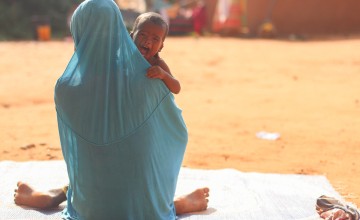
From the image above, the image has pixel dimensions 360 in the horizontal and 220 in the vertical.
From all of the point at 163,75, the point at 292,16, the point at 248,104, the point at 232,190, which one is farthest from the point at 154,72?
the point at 292,16

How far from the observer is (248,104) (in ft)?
26.3

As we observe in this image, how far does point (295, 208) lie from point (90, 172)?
55.1 inches

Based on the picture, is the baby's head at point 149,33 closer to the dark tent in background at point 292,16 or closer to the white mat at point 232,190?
the white mat at point 232,190

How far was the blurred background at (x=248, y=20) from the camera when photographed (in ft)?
51.8

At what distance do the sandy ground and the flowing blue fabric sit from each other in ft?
5.59

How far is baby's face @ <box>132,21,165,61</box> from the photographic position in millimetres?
2975

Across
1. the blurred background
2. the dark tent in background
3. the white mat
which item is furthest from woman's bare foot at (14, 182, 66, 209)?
the dark tent in background

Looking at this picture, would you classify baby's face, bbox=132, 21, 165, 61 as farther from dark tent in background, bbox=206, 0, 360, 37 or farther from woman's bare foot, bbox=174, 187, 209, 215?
dark tent in background, bbox=206, 0, 360, 37

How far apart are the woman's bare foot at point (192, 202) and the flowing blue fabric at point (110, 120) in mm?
444

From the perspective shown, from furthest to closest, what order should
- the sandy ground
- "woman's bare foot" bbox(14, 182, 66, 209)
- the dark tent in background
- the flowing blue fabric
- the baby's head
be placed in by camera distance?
the dark tent in background < the sandy ground < "woman's bare foot" bbox(14, 182, 66, 209) < the baby's head < the flowing blue fabric

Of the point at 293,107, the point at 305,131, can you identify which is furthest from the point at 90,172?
the point at 293,107

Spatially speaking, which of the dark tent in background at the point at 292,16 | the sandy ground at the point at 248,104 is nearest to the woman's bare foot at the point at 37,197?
the sandy ground at the point at 248,104

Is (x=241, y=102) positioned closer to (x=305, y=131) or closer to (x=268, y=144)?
(x=305, y=131)

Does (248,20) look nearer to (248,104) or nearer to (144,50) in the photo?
(248,104)
